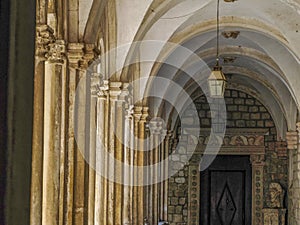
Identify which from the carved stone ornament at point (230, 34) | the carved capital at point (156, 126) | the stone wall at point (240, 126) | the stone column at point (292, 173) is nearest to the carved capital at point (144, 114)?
the carved capital at point (156, 126)

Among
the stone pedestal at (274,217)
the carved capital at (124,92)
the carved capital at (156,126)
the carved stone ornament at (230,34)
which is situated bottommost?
the stone pedestal at (274,217)

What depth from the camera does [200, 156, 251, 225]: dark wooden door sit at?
19.0 metres

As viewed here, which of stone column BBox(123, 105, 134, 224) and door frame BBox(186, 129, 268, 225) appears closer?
stone column BBox(123, 105, 134, 224)

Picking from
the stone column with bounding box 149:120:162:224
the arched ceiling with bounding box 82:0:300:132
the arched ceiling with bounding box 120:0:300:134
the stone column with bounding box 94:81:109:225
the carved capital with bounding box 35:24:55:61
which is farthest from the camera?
the stone column with bounding box 149:120:162:224

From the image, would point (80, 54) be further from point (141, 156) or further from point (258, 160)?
point (258, 160)

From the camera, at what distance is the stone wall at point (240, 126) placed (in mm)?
18547

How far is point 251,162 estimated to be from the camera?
1877 cm

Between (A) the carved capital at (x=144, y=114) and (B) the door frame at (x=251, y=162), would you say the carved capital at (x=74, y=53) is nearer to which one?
(A) the carved capital at (x=144, y=114)

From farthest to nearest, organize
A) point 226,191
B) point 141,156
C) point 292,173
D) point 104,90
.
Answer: point 226,191 → point 292,173 → point 141,156 → point 104,90

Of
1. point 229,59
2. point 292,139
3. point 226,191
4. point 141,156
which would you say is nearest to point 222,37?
point 229,59

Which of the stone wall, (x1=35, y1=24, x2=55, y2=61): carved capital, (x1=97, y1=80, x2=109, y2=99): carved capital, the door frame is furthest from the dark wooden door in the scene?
(x1=35, y1=24, x2=55, y2=61): carved capital

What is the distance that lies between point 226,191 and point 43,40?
586 inches

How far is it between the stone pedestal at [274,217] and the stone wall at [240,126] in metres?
0.39

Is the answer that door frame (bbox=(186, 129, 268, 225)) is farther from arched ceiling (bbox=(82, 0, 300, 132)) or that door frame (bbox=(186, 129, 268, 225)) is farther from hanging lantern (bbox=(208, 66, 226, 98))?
hanging lantern (bbox=(208, 66, 226, 98))
